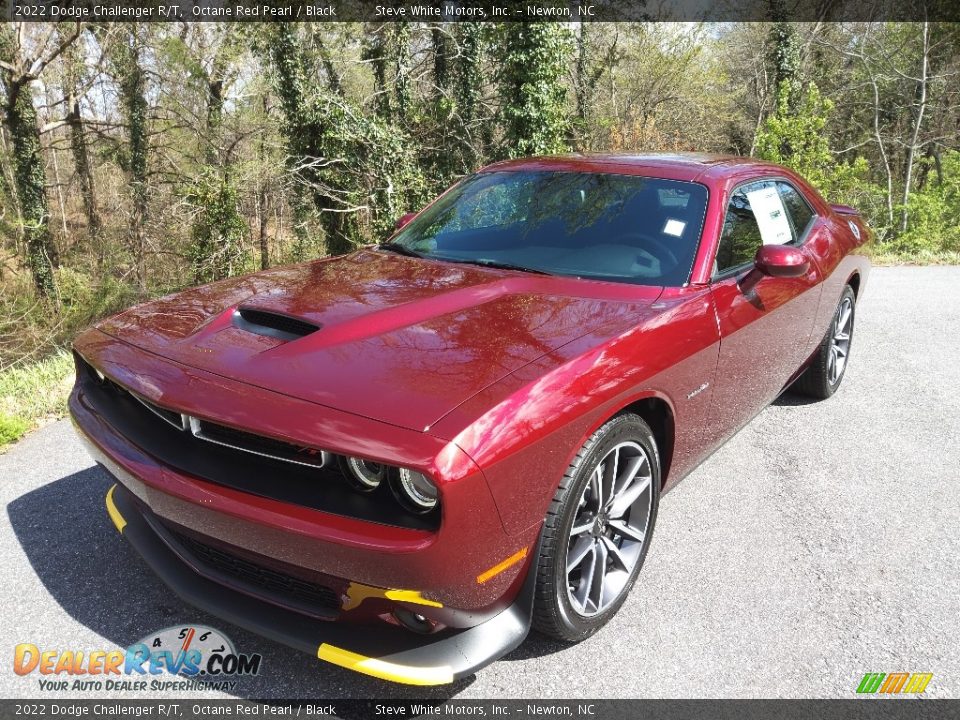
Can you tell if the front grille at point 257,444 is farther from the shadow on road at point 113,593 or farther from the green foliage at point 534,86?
the green foliage at point 534,86

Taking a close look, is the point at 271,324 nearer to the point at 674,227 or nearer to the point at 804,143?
the point at 674,227

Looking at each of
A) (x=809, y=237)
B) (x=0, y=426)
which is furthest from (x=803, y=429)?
(x=0, y=426)

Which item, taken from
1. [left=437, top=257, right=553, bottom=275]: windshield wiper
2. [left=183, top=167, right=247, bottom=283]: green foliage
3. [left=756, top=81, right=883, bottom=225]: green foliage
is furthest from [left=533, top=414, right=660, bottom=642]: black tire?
[left=183, top=167, right=247, bottom=283]: green foliage

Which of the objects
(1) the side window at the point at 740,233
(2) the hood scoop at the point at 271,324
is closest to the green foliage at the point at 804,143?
(1) the side window at the point at 740,233

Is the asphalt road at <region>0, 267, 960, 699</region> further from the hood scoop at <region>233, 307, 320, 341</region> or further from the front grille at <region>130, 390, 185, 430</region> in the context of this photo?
the hood scoop at <region>233, 307, 320, 341</region>

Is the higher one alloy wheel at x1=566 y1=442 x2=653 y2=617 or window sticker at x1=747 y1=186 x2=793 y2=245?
window sticker at x1=747 y1=186 x2=793 y2=245

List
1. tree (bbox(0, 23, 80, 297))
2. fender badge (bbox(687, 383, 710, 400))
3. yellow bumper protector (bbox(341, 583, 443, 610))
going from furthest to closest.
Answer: tree (bbox(0, 23, 80, 297)) → fender badge (bbox(687, 383, 710, 400)) → yellow bumper protector (bbox(341, 583, 443, 610))

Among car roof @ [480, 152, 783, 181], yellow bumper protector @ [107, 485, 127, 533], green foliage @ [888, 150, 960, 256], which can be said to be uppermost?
car roof @ [480, 152, 783, 181]

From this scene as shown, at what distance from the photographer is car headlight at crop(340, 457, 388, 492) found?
192 cm

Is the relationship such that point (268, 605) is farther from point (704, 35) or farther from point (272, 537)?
point (704, 35)

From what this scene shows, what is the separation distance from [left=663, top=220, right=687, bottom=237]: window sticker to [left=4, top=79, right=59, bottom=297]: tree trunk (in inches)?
662

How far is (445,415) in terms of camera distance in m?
1.85

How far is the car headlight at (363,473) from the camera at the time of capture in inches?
75.5
